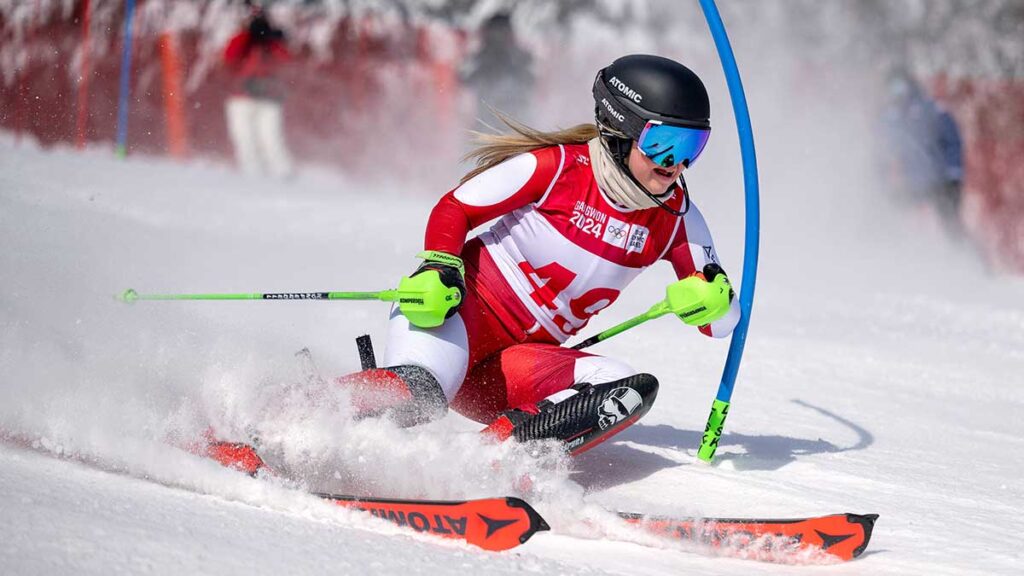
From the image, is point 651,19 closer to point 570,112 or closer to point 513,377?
point 570,112

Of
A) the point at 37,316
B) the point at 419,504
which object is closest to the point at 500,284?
the point at 419,504

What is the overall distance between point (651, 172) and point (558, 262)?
0.44m

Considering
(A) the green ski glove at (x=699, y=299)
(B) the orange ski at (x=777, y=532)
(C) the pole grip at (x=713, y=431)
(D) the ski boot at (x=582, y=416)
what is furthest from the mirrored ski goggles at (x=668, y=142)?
(B) the orange ski at (x=777, y=532)

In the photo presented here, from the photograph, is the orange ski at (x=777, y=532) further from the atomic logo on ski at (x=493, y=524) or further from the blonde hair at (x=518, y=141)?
the blonde hair at (x=518, y=141)

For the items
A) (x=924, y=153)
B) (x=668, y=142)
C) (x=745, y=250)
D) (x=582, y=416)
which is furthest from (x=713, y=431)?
(x=924, y=153)

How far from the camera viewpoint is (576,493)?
126 inches

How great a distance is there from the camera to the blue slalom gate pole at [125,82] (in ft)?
40.4

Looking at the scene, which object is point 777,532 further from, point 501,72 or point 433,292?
point 501,72

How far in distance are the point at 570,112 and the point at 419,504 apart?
11.6 m

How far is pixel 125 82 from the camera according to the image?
41.0ft

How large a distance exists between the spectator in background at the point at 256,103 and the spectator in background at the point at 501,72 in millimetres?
2173

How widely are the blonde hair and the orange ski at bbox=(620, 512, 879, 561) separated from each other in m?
1.33

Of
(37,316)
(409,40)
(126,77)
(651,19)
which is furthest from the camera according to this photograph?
(651,19)

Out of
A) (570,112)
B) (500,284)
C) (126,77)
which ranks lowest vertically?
(500,284)
